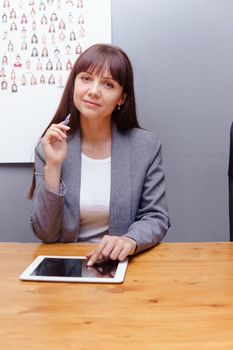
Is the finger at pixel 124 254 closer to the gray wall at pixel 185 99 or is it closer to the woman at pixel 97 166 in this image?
the woman at pixel 97 166

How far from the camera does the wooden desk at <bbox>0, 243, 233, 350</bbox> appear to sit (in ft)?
2.08

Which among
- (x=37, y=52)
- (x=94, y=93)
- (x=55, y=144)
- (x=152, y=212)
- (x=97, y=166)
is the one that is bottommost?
(x=152, y=212)

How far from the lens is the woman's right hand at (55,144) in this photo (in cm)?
118

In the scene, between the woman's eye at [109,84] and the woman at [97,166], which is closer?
the woman at [97,166]

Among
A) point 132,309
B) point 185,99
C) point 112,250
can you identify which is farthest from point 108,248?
point 185,99

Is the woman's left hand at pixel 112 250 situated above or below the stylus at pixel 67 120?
below

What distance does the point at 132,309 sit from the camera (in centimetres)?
73

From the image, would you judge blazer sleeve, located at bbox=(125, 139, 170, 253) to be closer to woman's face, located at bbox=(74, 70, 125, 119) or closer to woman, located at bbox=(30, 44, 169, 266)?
woman, located at bbox=(30, 44, 169, 266)

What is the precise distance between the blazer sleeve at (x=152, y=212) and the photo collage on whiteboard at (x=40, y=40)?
1.81 ft

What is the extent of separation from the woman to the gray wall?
→ 28cm

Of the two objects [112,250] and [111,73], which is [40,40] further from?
[112,250]

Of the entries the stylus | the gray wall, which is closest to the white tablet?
the stylus

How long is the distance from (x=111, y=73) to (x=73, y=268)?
68 centimetres

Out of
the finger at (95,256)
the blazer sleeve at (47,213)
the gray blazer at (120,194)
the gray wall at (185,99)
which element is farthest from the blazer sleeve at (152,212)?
the gray wall at (185,99)
